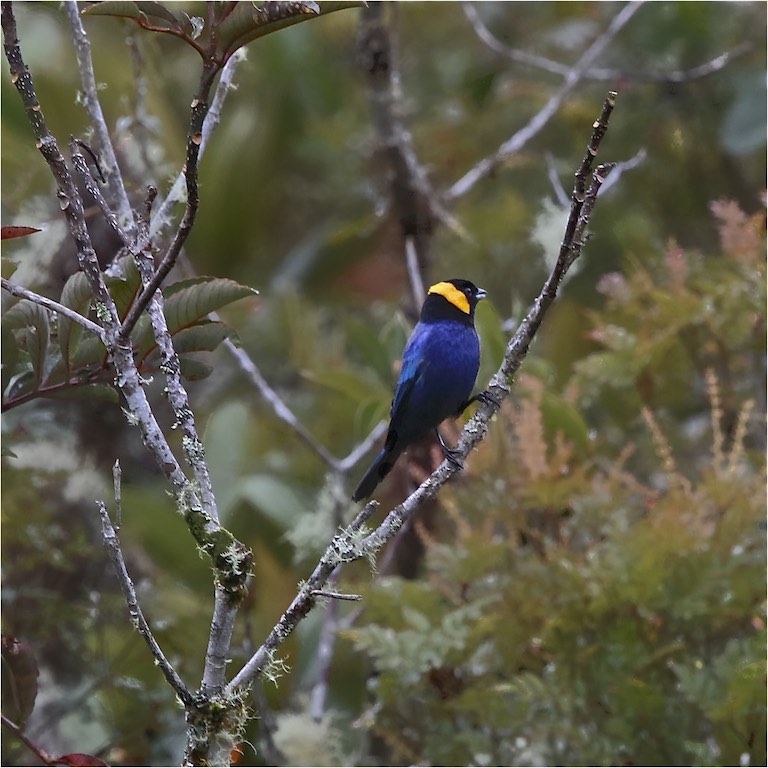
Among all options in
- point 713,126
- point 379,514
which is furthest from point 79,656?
point 713,126

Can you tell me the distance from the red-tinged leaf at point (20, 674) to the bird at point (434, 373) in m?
1.10

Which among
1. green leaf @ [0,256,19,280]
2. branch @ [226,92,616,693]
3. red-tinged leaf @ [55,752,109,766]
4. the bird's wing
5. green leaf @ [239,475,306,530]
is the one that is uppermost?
the bird's wing

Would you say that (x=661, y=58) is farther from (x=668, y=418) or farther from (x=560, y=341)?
(x=668, y=418)

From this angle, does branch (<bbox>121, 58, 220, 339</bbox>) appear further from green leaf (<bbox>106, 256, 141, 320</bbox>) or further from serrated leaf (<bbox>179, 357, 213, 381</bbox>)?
serrated leaf (<bbox>179, 357, 213, 381</bbox>)

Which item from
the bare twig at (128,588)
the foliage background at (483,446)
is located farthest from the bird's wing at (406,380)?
the bare twig at (128,588)

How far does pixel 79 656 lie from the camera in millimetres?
3666

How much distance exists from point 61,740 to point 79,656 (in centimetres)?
46

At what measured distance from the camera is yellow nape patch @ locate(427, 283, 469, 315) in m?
3.53

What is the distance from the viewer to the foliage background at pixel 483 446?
289cm

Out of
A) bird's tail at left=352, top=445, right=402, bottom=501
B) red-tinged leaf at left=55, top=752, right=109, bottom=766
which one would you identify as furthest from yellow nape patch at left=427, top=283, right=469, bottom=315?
red-tinged leaf at left=55, top=752, right=109, bottom=766

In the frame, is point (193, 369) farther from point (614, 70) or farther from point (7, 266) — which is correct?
point (614, 70)

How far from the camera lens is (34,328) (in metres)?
2.30

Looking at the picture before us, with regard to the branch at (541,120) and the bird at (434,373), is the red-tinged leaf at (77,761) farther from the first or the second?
the branch at (541,120)

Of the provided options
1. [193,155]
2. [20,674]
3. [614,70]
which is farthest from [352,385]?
[193,155]
